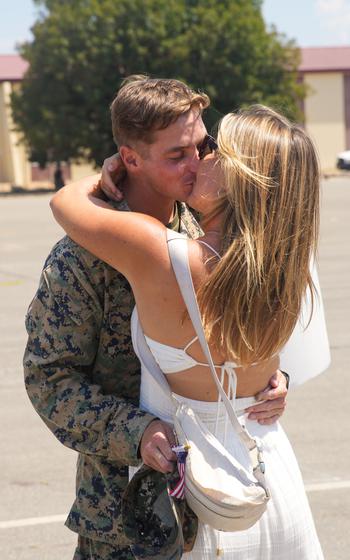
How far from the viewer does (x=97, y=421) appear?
2.34 meters

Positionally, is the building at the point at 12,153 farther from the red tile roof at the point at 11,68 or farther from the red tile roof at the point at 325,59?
the red tile roof at the point at 325,59

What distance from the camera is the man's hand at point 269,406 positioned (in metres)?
2.36

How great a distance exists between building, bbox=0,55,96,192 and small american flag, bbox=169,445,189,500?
54544 millimetres

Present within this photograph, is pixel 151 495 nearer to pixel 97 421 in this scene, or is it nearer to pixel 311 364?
pixel 97 421

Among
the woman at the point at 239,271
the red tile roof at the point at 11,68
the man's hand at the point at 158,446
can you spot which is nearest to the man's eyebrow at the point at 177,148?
the woman at the point at 239,271

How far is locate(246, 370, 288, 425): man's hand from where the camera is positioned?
2.36 meters

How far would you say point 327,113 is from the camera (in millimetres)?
Answer: 57125

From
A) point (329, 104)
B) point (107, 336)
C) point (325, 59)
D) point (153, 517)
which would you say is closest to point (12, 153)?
point (329, 104)

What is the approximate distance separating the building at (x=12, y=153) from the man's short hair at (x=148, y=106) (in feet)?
178

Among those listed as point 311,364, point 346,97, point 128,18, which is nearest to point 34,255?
point 311,364

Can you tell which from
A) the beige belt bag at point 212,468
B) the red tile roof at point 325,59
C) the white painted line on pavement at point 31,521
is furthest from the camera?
the red tile roof at point 325,59

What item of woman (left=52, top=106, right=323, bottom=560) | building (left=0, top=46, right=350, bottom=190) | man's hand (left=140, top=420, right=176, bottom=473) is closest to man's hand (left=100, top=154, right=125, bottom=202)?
woman (left=52, top=106, right=323, bottom=560)

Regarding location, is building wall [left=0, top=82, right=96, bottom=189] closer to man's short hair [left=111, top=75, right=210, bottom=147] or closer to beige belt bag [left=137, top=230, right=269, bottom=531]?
man's short hair [left=111, top=75, right=210, bottom=147]

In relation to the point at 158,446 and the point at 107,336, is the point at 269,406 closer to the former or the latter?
the point at 158,446
